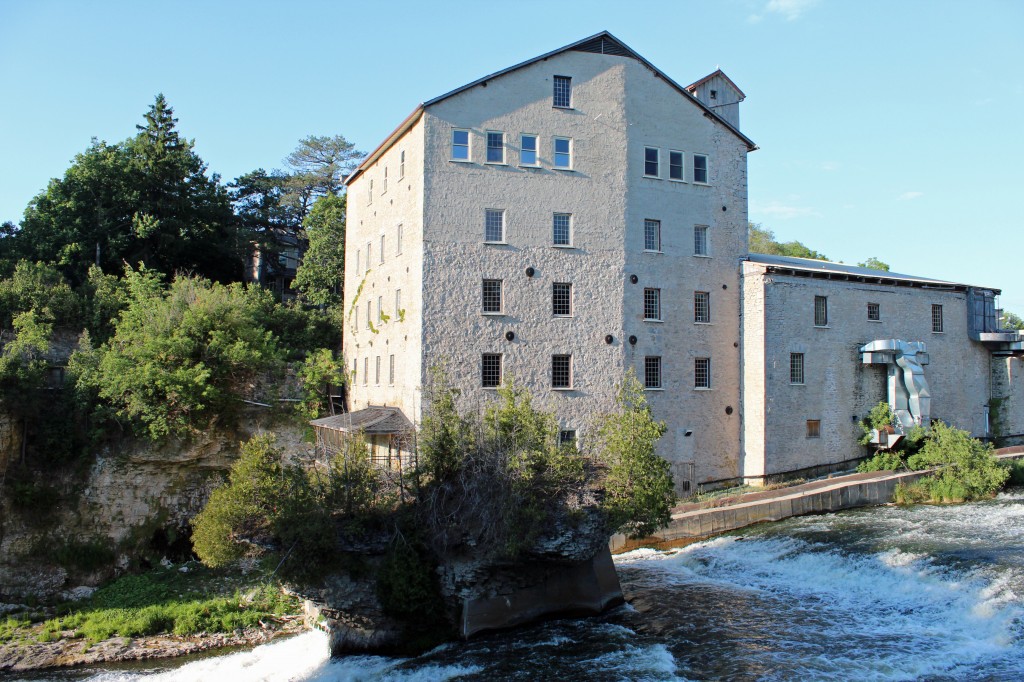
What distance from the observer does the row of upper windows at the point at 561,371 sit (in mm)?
28531

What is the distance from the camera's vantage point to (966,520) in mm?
25312

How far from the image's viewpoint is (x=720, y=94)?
36156 mm

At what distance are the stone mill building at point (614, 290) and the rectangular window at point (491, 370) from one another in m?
0.08

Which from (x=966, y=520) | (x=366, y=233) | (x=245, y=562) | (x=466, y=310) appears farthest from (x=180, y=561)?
(x=966, y=520)

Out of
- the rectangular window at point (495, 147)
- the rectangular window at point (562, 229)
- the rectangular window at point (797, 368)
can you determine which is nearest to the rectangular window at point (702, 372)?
the rectangular window at point (797, 368)

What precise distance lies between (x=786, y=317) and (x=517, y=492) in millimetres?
17204

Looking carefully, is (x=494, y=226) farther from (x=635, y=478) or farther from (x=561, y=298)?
(x=635, y=478)

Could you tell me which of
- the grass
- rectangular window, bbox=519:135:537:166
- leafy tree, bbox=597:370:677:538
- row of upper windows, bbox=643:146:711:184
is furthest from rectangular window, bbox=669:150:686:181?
the grass

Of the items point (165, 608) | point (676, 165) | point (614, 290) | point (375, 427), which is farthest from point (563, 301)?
point (165, 608)

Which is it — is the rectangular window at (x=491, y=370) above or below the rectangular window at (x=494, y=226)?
below

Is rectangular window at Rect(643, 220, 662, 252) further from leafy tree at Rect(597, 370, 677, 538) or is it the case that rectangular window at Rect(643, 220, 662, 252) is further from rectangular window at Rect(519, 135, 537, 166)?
leafy tree at Rect(597, 370, 677, 538)

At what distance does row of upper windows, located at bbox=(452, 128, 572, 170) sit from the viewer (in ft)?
95.2

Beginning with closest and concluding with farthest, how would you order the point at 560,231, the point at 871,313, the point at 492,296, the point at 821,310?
the point at 492,296
the point at 560,231
the point at 821,310
the point at 871,313

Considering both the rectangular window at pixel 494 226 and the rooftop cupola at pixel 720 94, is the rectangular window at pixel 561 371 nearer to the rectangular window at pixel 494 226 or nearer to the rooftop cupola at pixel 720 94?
the rectangular window at pixel 494 226
